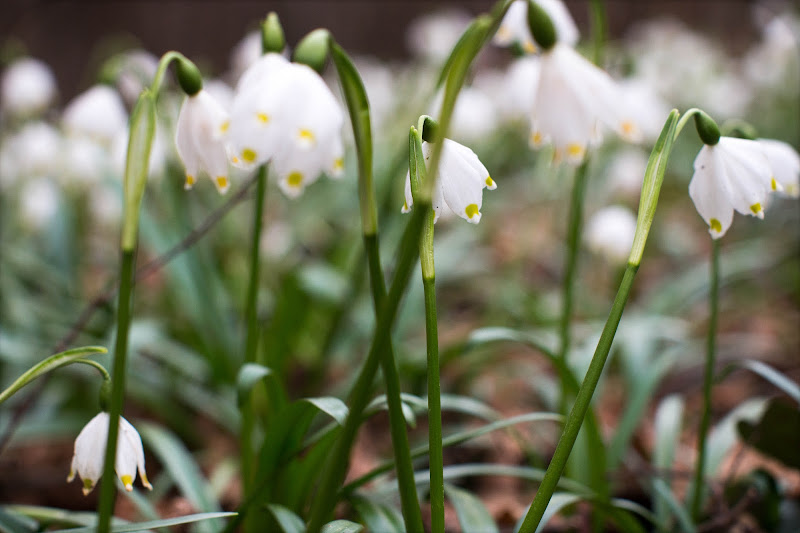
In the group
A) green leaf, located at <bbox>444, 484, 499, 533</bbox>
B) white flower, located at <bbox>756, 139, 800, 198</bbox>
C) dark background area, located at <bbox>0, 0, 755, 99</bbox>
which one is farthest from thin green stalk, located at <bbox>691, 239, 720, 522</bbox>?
dark background area, located at <bbox>0, 0, 755, 99</bbox>

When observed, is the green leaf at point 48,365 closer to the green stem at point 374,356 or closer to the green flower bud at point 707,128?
the green stem at point 374,356

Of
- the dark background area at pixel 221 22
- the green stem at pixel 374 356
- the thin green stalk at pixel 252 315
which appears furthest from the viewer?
the dark background area at pixel 221 22

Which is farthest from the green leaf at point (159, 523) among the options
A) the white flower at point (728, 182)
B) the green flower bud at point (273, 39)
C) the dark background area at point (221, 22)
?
the dark background area at point (221, 22)

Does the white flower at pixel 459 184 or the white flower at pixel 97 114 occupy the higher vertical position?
the white flower at pixel 97 114

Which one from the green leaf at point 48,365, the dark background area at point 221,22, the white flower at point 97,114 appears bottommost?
the green leaf at point 48,365

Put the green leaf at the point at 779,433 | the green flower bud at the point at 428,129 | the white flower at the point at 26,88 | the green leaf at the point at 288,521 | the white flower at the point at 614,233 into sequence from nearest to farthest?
the green flower bud at the point at 428,129 → the green leaf at the point at 288,521 → the green leaf at the point at 779,433 → the white flower at the point at 614,233 → the white flower at the point at 26,88

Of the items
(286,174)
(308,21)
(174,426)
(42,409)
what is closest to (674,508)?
(286,174)
